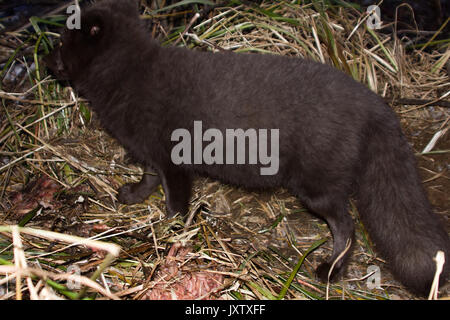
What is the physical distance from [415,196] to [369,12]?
75.4 inches

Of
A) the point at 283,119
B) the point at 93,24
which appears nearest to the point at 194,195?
the point at 283,119

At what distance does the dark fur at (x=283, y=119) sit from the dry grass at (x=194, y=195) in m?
0.30

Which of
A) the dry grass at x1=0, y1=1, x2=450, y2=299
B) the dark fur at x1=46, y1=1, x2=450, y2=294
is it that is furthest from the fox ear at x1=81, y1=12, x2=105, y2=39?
the dry grass at x1=0, y1=1, x2=450, y2=299

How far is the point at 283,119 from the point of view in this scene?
7.70ft

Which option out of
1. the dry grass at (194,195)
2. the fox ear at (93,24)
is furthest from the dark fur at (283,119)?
the dry grass at (194,195)

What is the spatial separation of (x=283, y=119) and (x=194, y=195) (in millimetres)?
1071

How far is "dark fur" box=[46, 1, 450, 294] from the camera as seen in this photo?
2.32 metres

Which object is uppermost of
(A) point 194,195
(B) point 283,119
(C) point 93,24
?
(C) point 93,24

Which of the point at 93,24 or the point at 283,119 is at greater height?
the point at 93,24

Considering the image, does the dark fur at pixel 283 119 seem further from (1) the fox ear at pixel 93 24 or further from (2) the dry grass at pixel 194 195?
(2) the dry grass at pixel 194 195

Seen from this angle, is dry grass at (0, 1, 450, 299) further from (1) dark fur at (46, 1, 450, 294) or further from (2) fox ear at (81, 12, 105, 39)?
(2) fox ear at (81, 12, 105, 39)

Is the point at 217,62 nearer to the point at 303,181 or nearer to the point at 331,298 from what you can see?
the point at 303,181

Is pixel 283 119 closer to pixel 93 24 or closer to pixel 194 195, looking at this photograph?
pixel 194 195

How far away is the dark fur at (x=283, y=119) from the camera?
Result: 91.3 inches
